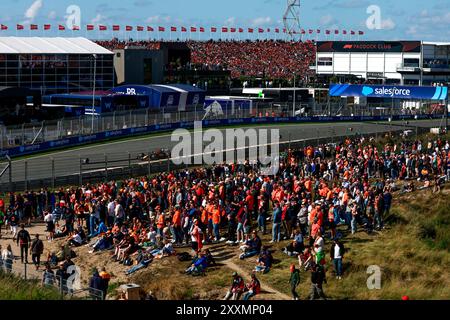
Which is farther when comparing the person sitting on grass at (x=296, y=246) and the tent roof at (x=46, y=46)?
the tent roof at (x=46, y=46)

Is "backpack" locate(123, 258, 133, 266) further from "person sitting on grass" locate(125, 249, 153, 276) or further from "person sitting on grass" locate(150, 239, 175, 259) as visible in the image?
"person sitting on grass" locate(150, 239, 175, 259)

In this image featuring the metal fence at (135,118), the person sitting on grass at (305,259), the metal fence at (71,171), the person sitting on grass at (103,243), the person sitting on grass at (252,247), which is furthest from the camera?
the metal fence at (135,118)

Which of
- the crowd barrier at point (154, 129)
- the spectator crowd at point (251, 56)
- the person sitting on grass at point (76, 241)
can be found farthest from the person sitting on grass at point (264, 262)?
the spectator crowd at point (251, 56)

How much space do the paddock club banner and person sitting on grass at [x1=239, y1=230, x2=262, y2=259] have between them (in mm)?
80362

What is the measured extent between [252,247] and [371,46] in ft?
276

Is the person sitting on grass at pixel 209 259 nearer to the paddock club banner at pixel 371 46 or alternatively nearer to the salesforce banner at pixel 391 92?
the salesforce banner at pixel 391 92

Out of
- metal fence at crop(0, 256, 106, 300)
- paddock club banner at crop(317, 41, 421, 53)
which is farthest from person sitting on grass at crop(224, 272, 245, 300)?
paddock club banner at crop(317, 41, 421, 53)

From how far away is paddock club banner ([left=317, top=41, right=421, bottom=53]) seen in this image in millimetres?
96438

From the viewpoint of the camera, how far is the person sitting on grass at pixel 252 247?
64.1 feet

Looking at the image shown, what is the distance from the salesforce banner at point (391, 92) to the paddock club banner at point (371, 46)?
871 inches

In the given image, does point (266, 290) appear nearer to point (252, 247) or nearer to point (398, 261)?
point (252, 247)

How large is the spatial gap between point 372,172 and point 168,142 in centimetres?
2106

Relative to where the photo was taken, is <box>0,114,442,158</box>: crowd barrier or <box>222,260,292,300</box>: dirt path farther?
<box>0,114,442,158</box>: crowd barrier
